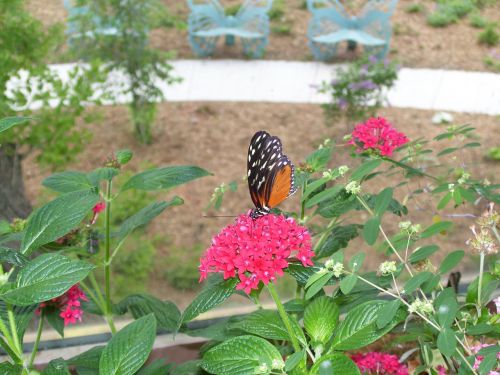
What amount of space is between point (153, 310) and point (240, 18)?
494cm

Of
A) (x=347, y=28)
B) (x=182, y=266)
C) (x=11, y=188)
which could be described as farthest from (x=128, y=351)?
(x=347, y=28)

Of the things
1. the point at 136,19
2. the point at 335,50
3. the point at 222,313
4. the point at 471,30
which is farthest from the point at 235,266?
the point at 471,30

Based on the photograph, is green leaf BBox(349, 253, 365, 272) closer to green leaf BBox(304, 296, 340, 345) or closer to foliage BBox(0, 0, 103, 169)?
green leaf BBox(304, 296, 340, 345)

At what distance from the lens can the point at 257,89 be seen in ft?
19.2

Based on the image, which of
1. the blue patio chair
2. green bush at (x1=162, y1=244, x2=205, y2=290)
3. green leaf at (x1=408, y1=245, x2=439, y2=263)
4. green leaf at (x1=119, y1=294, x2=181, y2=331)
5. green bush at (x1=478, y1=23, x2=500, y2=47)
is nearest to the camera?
green leaf at (x1=408, y1=245, x2=439, y2=263)

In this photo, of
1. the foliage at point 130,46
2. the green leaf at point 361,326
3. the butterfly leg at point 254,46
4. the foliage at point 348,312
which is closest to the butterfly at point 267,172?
the foliage at point 348,312

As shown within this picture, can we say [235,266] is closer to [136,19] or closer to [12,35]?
[12,35]

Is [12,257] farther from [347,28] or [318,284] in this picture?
[347,28]

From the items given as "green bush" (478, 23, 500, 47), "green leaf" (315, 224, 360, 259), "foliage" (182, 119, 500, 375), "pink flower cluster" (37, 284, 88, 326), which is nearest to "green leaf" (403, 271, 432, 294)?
"foliage" (182, 119, 500, 375)

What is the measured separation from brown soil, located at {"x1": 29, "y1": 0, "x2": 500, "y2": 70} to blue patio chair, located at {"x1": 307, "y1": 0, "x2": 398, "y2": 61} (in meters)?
0.22

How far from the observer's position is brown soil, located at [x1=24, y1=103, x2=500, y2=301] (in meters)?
4.25

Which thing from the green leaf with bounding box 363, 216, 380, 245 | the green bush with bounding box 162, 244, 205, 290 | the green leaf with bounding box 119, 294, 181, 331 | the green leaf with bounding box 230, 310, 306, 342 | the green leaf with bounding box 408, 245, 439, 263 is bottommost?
the green bush with bounding box 162, 244, 205, 290

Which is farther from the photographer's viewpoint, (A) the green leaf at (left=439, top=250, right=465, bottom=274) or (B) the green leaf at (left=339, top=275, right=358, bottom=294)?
(A) the green leaf at (left=439, top=250, right=465, bottom=274)

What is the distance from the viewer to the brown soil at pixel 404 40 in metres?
6.33
